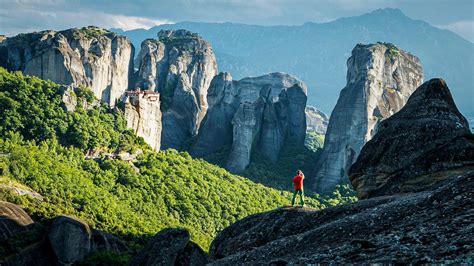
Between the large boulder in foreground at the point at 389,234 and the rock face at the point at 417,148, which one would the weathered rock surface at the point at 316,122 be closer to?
the rock face at the point at 417,148

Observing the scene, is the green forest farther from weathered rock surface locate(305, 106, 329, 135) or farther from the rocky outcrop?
weathered rock surface locate(305, 106, 329, 135)

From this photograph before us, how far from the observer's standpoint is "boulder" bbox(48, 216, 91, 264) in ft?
110

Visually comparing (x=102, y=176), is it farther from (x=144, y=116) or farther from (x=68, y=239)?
(x=68, y=239)

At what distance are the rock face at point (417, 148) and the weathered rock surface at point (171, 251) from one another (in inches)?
254

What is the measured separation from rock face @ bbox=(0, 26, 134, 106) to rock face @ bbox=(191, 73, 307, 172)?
15716 millimetres

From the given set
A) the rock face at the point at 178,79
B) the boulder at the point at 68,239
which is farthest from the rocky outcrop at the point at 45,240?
the rock face at the point at 178,79

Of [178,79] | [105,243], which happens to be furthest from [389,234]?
[178,79]

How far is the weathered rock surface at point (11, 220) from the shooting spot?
33.2 meters

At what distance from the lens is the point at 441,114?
21.4m

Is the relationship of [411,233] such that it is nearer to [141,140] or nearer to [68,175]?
[68,175]

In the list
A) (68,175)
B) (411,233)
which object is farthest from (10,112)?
(411,233)

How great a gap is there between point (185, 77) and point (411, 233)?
97.3 m

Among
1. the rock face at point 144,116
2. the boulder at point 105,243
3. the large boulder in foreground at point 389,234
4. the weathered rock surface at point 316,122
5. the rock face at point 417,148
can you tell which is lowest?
the boulder at point 105,243

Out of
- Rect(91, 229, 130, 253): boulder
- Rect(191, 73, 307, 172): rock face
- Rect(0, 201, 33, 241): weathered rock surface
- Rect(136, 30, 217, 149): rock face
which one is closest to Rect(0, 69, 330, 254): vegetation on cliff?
Rect(0, 201, 33, 241): weathered rock surface
